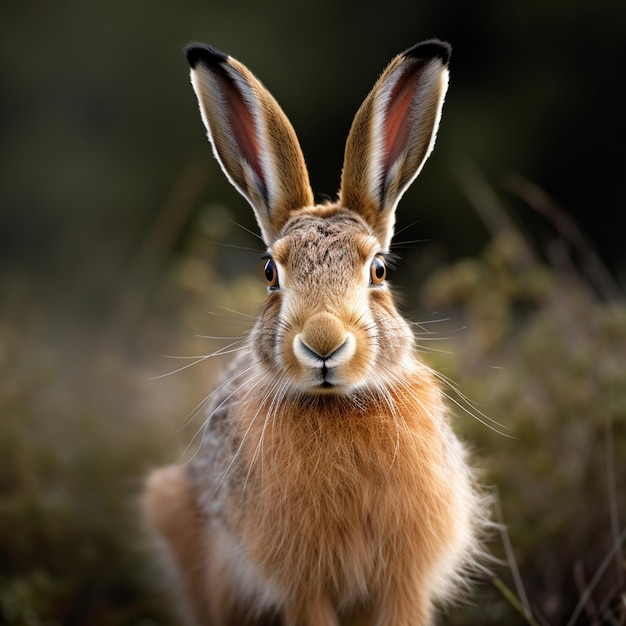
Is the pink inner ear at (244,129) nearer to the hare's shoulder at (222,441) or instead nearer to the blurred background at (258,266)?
the blurred background at (258,266)

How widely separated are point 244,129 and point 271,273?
0.60 meters

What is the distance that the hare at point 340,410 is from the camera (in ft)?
11.6

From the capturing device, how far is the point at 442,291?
5727 mm


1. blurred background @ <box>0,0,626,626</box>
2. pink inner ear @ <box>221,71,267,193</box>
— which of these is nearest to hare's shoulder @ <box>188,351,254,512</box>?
blurred background @ <box>0,0,626,626</box>

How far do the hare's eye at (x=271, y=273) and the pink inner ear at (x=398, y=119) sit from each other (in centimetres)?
58

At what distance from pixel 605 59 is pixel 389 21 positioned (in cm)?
207

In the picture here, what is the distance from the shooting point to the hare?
11.6 feet

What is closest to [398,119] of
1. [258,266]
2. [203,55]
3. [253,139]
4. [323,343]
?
[253,139]

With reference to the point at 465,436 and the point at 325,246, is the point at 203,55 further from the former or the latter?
the point at 465,436

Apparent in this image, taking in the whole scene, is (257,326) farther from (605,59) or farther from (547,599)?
(605,59)

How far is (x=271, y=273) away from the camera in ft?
12.0

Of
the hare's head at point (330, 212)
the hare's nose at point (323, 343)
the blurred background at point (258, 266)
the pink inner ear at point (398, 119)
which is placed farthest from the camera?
the blurred background at point (258, 266)

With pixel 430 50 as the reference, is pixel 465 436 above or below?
below

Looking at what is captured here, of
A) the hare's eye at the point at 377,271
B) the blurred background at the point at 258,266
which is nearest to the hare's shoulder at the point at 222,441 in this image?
the blurred background at the point at 258,266
